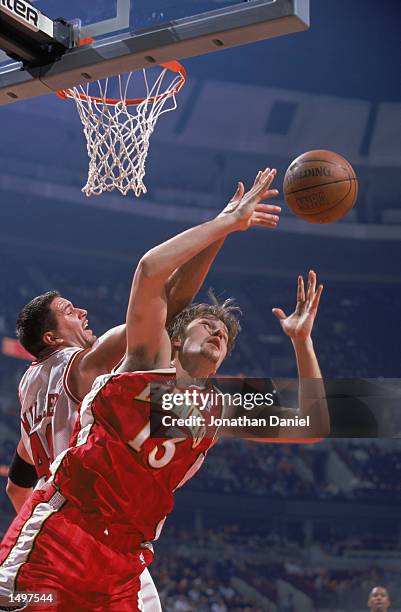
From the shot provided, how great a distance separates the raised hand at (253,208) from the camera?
2553 millimetres

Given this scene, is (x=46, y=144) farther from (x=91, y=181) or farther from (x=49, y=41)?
(x=49, y=41)

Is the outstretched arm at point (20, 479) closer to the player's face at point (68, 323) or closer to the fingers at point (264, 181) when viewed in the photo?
the player's face at point (68, 323)

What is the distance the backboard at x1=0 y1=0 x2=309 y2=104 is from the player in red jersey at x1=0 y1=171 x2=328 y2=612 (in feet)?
1.60

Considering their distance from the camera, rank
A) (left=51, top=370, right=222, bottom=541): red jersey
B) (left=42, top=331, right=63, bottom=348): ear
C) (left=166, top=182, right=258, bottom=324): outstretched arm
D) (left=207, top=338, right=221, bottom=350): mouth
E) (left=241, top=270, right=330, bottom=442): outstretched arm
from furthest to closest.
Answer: (left=42, top=331, right=63, bottom=348): ear → (left=241, top=270, right=330, bottom=442): outstretched arm → (left=207, top=338, right=221, bottom=350): mouth → (left=166, top=182, right=258, bottom=324): outstretched arm → (left=51, top=370, right=222, bottom=541): red jersey

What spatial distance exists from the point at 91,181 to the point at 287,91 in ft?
34.3

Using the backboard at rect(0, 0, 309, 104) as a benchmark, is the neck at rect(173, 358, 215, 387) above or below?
below

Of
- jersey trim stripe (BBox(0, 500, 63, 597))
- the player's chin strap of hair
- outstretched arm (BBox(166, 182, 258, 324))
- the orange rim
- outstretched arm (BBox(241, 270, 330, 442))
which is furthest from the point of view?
the orange rim

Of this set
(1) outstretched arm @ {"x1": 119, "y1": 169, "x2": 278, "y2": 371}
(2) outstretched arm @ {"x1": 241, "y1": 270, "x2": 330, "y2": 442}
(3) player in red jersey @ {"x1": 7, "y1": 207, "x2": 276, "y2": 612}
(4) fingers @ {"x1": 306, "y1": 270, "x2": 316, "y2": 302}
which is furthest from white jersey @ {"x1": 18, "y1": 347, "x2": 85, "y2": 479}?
(4) fingers @ {"x1": 306, "y1": 270, "x2": 316, "y2": 302}

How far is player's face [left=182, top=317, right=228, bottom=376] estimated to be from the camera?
2771 mm

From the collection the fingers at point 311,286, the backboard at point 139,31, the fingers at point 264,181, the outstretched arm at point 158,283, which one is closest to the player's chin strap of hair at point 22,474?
the outstretched arm at point 158,283

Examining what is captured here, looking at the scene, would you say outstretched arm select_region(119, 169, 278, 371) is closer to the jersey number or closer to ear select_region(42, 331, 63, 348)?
the jersey number

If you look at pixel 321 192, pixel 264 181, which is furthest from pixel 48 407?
pixel 321 192

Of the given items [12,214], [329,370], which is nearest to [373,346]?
[329,370]

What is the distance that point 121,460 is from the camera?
2.54 metres
